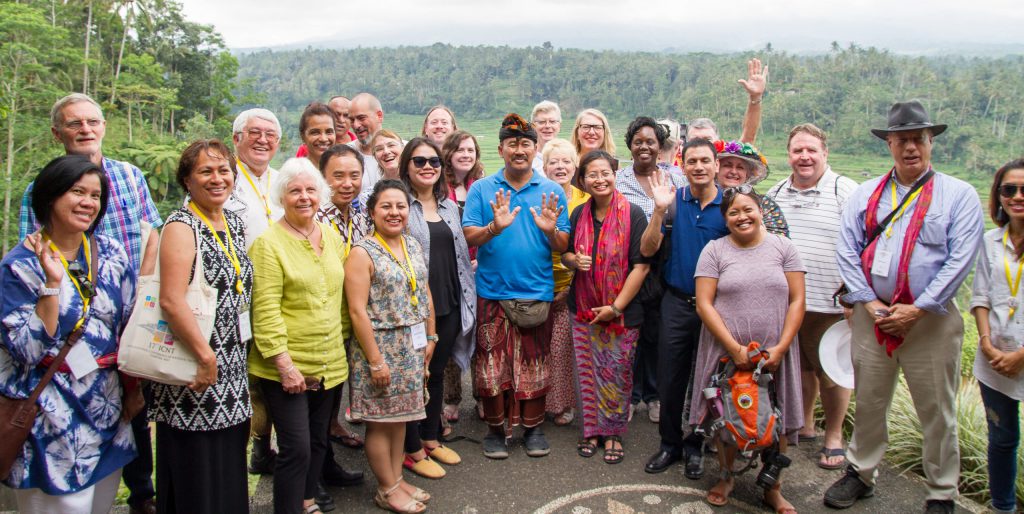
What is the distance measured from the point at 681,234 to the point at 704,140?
0.58 meters

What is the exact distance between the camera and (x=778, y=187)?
4.39m

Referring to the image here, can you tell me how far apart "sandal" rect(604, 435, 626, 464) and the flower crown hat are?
1.87 meters

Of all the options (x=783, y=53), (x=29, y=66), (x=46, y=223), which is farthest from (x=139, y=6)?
(x=46, y=223)

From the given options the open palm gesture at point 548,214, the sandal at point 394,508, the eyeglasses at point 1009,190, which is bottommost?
the sandal at point 394,508

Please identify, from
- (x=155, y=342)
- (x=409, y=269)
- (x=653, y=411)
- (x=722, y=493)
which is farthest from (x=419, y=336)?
(x=653, y=411)

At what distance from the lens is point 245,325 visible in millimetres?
2908

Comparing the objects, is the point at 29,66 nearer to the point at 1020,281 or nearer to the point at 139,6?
the point at 139,6

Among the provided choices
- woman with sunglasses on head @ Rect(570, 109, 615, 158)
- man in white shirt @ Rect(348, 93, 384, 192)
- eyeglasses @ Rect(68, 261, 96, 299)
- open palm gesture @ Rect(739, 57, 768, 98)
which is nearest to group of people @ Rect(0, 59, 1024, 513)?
eyeglasses @ Rect(68, 261, 96, 299)

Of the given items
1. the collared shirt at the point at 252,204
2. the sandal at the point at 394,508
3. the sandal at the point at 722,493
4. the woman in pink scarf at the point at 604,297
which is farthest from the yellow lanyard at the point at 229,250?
the sandal at the point at 722,493

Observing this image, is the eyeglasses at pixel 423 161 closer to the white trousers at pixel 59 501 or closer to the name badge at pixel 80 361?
the name badge at pixel 80 361

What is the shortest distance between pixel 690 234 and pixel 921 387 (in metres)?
1.48

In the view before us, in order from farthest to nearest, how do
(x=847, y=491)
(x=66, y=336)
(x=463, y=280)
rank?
(x=463, y=280)
(x=847, y=491)
(x=66, y=336)

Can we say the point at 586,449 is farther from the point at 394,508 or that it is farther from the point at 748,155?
the point at 748,155

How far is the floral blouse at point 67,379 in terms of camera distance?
8.32 feet
